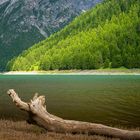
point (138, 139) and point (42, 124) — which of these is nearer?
point (138, 139)

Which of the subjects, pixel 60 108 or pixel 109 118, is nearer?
pixel 109 118

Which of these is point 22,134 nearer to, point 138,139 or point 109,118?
Answer: point 138,139

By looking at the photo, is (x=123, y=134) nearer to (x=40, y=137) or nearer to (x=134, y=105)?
(x=40, y=137)

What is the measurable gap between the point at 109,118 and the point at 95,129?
24.3 m

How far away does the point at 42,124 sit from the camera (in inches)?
1072

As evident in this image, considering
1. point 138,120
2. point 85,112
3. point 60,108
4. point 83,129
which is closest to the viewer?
point 83,129

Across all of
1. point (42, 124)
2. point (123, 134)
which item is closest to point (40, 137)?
point (42, 124)

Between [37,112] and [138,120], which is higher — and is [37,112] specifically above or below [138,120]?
above

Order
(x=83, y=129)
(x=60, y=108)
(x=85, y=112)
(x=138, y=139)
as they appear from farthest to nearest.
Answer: (x=60, y=108), (x=85, y=112), (x=83, y=129), (x=138, y=139)

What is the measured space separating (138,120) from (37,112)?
24.2 m

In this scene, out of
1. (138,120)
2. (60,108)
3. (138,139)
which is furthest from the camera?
(60,108)

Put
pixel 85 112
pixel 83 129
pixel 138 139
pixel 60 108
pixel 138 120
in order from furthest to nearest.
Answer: pixel 60 108
pixel 85 112
pixel 138 120
pixel 83 129
pixel 138 139

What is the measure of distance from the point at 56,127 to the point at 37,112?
1.62 metres

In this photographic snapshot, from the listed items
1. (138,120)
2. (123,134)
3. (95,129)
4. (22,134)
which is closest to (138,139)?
(123,134)
